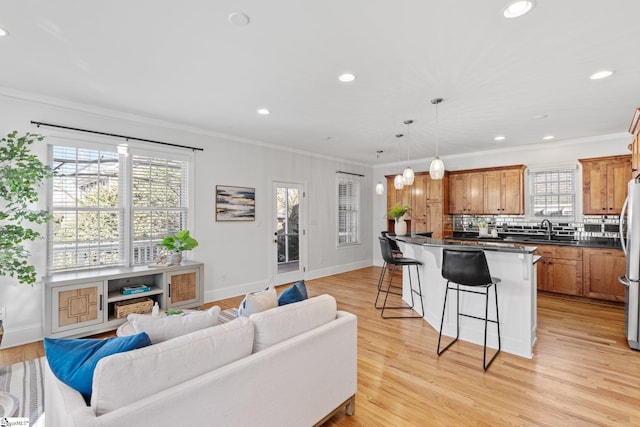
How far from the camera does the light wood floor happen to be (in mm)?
2160

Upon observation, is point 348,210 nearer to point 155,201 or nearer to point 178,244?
point 178,244

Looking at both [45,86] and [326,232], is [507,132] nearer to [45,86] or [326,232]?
[326,232]

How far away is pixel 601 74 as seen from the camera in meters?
2.83

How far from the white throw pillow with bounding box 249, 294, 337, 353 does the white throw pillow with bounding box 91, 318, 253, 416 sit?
0.08 metres

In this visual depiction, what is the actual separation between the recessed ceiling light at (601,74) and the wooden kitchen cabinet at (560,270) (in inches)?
119

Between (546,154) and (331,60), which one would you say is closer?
(331,60)

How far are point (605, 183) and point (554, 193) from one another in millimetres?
725

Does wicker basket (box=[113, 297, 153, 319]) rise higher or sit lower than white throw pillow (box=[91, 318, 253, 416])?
lower

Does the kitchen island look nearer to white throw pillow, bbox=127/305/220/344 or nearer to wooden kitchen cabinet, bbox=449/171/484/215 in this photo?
white throw pillow, bbox=127/305/220/344

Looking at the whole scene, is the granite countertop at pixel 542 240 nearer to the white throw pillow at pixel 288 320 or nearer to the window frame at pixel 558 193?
the window frame at pixel 558 193

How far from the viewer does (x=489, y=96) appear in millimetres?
3377

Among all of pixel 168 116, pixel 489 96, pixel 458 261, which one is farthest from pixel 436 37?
pixel 168 116

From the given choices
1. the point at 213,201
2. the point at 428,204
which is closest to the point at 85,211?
the point at 213,201

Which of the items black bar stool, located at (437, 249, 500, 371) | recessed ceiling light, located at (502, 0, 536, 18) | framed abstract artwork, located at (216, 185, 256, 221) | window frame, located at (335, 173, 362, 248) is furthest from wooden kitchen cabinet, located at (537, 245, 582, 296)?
framed abstract artwork, located at (216, 185, 256, 221)
